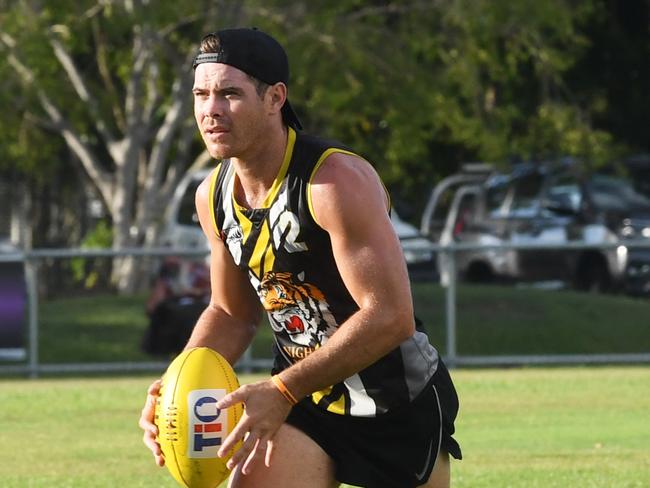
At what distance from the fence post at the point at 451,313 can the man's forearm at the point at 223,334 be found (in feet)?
39.0

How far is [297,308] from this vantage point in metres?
5.21

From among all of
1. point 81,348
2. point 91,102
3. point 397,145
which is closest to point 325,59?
point 91,102

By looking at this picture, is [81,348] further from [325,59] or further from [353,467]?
[353,467]

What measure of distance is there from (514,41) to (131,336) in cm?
1142

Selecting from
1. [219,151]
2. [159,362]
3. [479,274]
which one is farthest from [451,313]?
[219,151]

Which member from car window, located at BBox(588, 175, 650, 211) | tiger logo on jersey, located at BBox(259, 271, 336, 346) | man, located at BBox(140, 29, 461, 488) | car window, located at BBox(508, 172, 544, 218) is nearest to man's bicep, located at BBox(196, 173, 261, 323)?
man, located at BBox(140, 29, 461, 488)

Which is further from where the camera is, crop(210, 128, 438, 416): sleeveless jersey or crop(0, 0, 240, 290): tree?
crop(0, 0, 240, 290): tree

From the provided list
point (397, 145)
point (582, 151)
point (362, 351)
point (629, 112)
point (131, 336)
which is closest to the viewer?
point (362, 351)

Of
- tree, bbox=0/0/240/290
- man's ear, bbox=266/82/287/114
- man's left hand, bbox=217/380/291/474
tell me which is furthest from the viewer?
tree, bbox=0/0/240/290

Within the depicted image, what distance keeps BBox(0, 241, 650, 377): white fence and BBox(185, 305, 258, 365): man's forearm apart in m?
11.5

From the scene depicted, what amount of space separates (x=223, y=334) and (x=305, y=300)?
1.52 feet

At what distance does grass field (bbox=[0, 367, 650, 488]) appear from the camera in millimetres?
9594

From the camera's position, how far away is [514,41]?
26688mm

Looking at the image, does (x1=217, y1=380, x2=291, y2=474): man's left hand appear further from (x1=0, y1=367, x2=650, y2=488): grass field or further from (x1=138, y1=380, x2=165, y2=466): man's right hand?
(x1=0, y1=367, x2=650, y2=488): grass field
